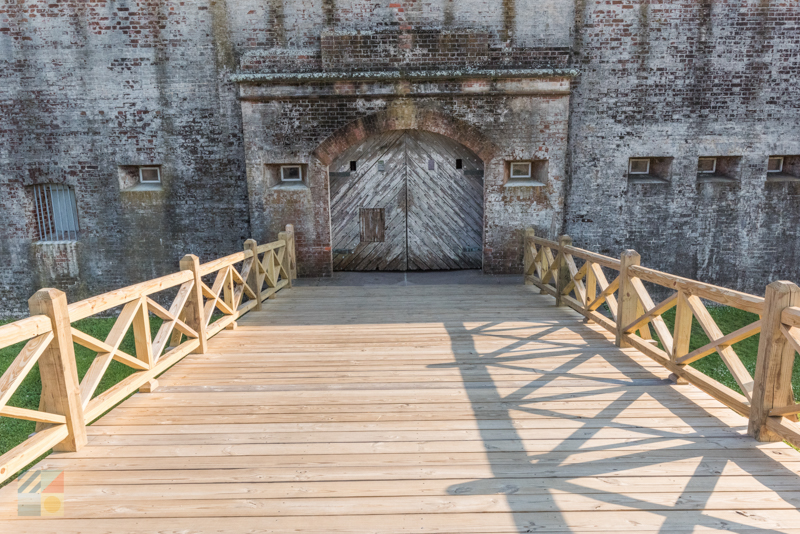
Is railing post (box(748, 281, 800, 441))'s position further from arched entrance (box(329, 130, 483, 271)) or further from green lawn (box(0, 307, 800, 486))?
arched entrance (box(329, 130, 483, 271))

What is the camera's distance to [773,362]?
9.02 feet

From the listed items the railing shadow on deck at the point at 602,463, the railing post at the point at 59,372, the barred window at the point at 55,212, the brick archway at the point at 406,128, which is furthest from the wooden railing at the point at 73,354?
the barred window at the point at 55,212

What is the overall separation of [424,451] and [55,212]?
8.19 m

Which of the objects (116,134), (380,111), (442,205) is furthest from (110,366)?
(442,205)

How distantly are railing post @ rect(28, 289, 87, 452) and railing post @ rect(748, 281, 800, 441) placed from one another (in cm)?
386

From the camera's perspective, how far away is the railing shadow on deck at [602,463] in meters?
2.30

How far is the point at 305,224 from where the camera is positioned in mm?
7793

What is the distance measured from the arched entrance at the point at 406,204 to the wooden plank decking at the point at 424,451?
383cm

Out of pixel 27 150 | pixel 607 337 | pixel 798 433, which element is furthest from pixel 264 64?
pixel 798 433

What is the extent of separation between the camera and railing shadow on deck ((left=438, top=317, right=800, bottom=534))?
2303 mm

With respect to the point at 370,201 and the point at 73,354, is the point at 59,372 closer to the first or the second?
the point at 73,354

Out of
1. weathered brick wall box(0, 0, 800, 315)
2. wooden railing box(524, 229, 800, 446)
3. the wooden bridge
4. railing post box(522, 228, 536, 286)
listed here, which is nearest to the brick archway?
weathered brick wall box(0, 0, 800, 315)

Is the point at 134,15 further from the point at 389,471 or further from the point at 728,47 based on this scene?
the point at 728,47

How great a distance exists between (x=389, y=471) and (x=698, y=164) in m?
7.75
